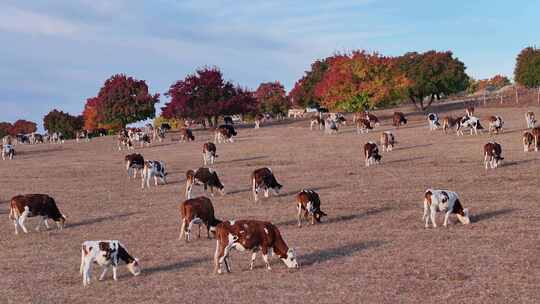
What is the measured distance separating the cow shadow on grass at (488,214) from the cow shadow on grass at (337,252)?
449cm

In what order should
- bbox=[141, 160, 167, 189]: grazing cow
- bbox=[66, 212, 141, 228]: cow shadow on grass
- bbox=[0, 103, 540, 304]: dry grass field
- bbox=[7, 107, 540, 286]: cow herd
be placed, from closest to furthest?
bbox=[0, 103, 540, 304]: dry grass field → bbox=[7, 107, 540, 286]: cow herd → bbox=[66, 212, 141, 228]: cow shadow on grass → bbox=[141, 160, 167, 189]: grazing cow

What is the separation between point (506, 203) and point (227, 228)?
12.9 metres

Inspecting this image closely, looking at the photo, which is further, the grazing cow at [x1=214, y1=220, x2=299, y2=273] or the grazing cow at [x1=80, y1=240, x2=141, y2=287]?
the grazing cow at [x1=214, y1=220, x2=299, y2=273]

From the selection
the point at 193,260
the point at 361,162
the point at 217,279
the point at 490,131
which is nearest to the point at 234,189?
the point at 361,162

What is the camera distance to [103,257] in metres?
16.2

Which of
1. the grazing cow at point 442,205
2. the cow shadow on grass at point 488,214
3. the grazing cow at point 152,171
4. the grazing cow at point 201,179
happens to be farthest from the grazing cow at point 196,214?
the grazing cow at point 152,171

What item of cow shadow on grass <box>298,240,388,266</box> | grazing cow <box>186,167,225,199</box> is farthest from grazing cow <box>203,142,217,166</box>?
cow shadow on grass <box>298,240,388,266</box>

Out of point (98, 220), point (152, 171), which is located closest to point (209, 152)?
point (152, 171)

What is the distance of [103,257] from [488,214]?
13.4 metres

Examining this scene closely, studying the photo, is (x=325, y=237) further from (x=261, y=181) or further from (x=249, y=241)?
(x=261, y=181)

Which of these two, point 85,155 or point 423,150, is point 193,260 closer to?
point 423,150

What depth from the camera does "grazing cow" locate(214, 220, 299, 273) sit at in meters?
16.4

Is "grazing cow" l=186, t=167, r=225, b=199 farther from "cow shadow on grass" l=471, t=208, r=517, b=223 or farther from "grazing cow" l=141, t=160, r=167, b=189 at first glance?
"cow shadow on grass" l=471, t=208, r=517, b=223

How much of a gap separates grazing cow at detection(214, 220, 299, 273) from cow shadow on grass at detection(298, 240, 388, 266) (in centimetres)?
78
